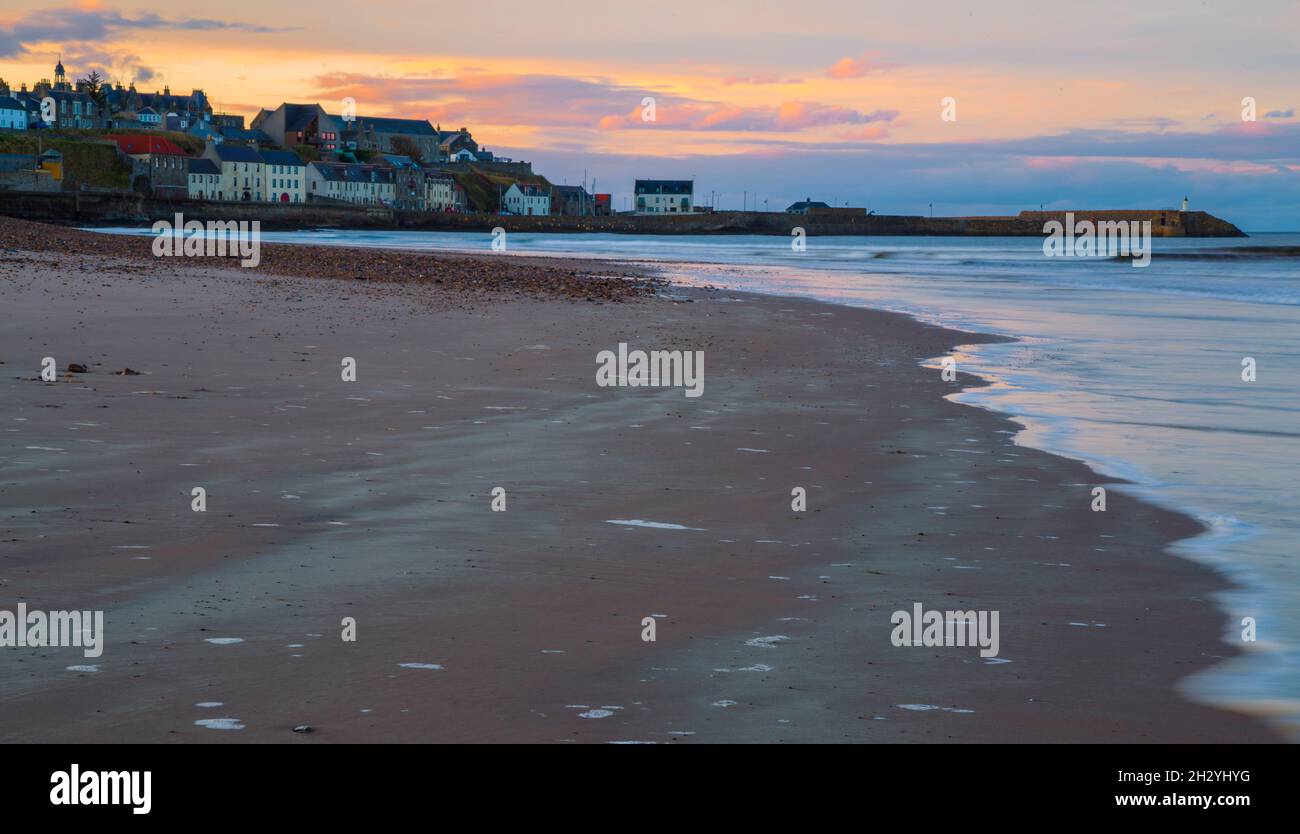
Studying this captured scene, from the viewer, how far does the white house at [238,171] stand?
146250 mm

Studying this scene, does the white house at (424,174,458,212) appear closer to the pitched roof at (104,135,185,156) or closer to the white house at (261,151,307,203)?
the white house at (261,151,307,203)

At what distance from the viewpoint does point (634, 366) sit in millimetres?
16500

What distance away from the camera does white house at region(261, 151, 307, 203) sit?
14975 centimetres

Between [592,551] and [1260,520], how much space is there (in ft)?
15.3

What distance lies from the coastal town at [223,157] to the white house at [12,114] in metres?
0.12

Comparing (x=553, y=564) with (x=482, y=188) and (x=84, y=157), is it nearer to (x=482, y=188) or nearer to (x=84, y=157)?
(x=84, y=157)

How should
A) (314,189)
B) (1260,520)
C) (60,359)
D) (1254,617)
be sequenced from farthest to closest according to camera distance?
1. (314,189)
2. (60,359)
3. (1260,520)
4. (1254,617)

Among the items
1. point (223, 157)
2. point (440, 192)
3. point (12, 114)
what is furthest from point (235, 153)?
point (440, 192)

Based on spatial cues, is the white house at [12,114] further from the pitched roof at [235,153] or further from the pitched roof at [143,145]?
the pitched roof at [235,153]

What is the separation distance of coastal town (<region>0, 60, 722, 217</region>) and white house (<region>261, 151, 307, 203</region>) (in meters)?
0.12

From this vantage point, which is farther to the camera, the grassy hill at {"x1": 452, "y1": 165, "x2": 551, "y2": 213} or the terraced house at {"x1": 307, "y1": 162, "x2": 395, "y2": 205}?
the grassy hill at {"x1": 452, "y1": 165, "x2": 551, "y2": 213}

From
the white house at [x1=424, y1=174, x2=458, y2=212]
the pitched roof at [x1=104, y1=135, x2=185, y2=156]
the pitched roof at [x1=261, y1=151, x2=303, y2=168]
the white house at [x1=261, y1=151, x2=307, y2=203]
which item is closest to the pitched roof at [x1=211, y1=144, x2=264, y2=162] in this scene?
the pitched roof at [x1=261, y1=151, x2=303, y2=168]
